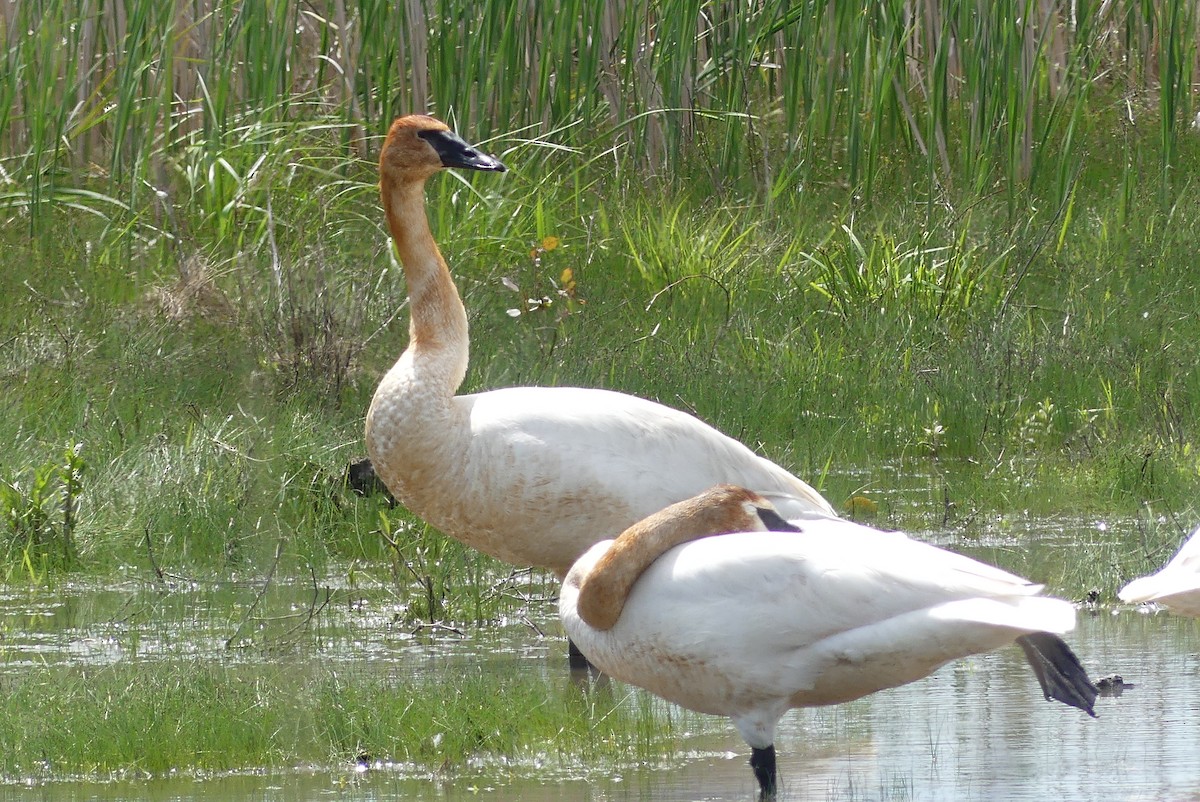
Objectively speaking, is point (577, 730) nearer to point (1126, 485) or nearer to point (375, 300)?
point (1126, 485)

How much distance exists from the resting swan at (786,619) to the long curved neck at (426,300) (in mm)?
1574

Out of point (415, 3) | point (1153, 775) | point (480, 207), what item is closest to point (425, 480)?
point (1153, 775)

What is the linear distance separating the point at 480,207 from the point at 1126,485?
4054mm

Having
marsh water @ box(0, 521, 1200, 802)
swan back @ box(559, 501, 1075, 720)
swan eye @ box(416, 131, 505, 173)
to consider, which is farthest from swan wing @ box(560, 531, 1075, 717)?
swan eye @ box(416, 131, 505, 173)

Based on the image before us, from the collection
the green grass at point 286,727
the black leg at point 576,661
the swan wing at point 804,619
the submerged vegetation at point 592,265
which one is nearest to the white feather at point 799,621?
the swan wing at point 804,619

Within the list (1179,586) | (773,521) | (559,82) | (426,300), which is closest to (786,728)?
(773,521)

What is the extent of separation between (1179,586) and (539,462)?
2.04m

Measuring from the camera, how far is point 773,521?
15.8 ft

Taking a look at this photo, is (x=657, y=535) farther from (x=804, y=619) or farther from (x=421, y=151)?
(x=421, y=151)

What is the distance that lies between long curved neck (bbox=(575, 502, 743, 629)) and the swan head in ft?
A: 7.78

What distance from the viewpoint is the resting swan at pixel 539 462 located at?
18.6 ft

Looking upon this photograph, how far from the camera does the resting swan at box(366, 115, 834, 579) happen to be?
566cm

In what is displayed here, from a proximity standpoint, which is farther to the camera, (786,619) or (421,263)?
(421,263)

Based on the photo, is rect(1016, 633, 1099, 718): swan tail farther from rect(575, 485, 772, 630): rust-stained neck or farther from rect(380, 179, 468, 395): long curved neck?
rect(380, 179, 468, 395): long curved neck
